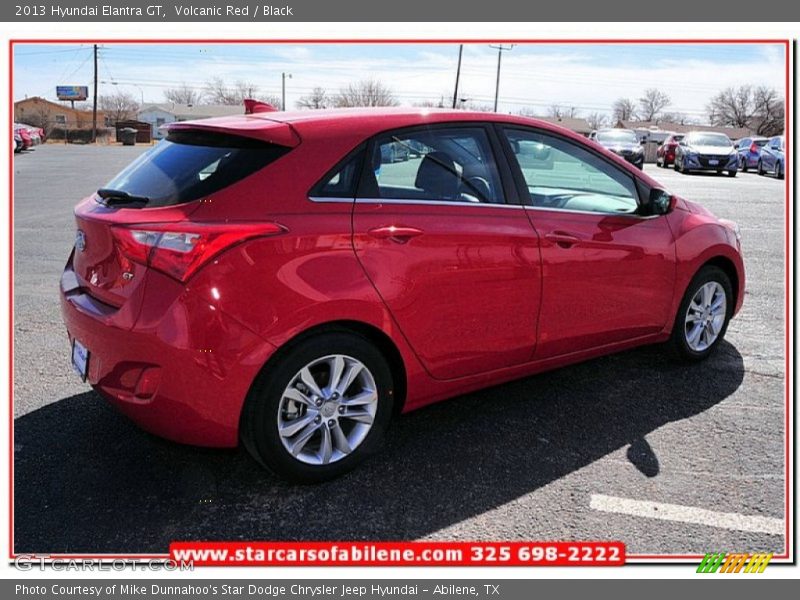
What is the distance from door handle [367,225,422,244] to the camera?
302 centimetres

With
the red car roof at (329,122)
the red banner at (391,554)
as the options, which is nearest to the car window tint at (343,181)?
the red car roof at (329,122)

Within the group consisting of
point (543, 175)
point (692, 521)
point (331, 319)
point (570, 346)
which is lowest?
point (692, 521)

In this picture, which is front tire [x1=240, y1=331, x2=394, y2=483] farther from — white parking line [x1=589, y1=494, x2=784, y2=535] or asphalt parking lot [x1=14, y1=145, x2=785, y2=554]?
white parking line [x1=589, y1=494, x2=784, y2=535]

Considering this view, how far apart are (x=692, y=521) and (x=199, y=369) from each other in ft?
6.88

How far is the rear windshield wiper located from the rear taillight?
0.24 m

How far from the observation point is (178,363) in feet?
8.88

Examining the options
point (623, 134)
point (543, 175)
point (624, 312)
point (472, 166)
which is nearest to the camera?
point (472, 166)

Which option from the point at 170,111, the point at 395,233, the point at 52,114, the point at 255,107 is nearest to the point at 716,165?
the point at 255,107

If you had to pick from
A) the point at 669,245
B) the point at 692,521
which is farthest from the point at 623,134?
the point at 692,521

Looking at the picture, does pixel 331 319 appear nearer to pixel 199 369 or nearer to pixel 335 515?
pixel 199 369

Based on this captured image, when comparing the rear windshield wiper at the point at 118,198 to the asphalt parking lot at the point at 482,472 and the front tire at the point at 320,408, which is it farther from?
the asphalt parking lot at the point at 482,472

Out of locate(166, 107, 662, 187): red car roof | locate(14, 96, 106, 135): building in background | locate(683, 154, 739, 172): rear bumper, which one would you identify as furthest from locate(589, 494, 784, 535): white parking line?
locate(14, 96, 106, 135): building in background

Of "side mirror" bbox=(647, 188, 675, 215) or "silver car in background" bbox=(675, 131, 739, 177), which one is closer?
"side mirror" bbox=(647, 188, 675, 215)

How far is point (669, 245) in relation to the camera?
4180mm
